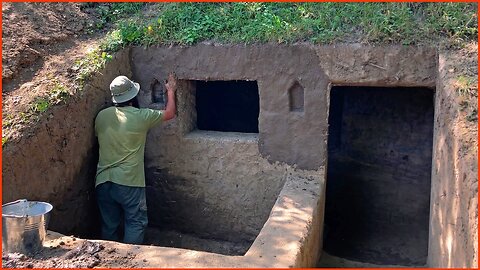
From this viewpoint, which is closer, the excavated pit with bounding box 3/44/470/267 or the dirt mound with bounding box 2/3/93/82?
the excavated pit with bounding box 3/44/470/267

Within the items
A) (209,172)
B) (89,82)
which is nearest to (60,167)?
(89,82)

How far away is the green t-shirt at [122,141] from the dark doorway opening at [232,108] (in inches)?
114

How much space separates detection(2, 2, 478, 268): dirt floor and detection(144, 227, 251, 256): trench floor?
0.01 metres

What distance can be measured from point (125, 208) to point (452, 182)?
3389 millimetres

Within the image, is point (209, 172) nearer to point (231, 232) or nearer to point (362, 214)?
point (231, 232)

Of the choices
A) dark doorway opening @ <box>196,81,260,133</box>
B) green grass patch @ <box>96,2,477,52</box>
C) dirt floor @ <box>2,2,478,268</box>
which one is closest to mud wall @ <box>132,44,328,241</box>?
green grass patch @ <box>96,2,477,52</box>

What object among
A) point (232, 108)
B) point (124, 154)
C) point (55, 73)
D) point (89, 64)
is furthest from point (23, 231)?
point (232, 108)

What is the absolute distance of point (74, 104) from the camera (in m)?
5.86

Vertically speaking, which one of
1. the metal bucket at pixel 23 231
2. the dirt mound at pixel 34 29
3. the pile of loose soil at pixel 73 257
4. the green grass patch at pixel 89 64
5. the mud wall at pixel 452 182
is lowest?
the pile of loose soil at pixel 73 257

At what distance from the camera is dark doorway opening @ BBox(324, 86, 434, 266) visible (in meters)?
8.17

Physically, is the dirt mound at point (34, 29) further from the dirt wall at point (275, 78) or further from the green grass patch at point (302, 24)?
the dirt wall at point (275, 78)

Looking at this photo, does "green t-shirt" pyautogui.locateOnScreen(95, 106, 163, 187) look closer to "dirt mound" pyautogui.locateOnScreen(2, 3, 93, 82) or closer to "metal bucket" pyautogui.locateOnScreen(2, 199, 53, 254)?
"dirt mound" pyautogui.locateOnScreen(2, 3, 93, 82)

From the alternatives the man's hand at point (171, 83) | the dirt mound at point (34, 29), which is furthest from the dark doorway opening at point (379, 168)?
the dirt mound at point (34, 29)

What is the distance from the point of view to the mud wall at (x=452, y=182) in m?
3.86
